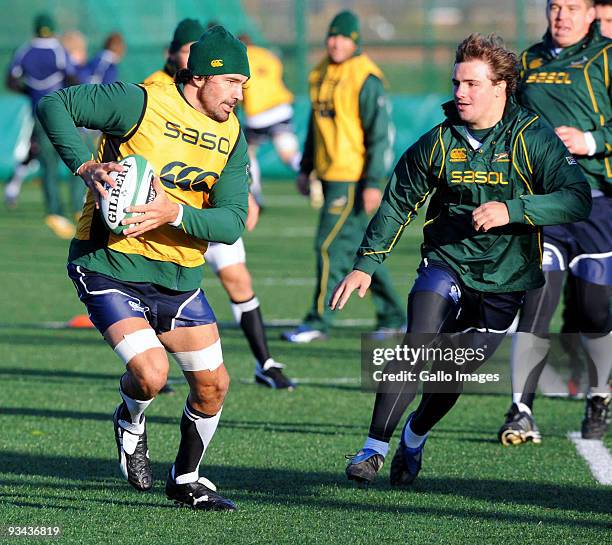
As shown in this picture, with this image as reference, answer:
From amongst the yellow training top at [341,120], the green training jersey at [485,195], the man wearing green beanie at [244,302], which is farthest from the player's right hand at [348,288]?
the yellow training top at [341,120]

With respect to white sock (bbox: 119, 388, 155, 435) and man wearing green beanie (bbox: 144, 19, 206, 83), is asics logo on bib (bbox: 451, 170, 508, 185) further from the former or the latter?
man wearing green beanie (bbox: 144, 19, 206, 83)

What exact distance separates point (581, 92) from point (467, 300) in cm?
195

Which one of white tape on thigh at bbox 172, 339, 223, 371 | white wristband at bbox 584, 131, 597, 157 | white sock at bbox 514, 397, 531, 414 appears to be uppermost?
white wristband at bbox 584, 131, 597, 157

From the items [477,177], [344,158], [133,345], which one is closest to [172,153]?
[133,345]

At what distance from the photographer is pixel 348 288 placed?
586 centimetres

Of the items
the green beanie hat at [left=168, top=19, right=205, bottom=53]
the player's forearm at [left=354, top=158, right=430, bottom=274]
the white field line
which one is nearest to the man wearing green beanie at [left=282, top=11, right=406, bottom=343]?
the green beanie hat at [left=168, top=19, right=205, bottom=53]

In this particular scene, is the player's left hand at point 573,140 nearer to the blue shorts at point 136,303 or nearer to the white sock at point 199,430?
the blue shorts at point 136,303

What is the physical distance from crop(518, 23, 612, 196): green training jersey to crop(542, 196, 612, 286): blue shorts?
0.73 ft

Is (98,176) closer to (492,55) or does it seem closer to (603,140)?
(492,55)

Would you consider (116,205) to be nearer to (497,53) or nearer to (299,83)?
(497,53)

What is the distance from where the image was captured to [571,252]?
25.0ft

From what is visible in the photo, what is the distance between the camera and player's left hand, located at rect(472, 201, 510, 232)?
571 centimetres

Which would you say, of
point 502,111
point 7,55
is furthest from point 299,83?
point 502,111

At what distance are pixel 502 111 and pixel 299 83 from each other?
2177 cm
